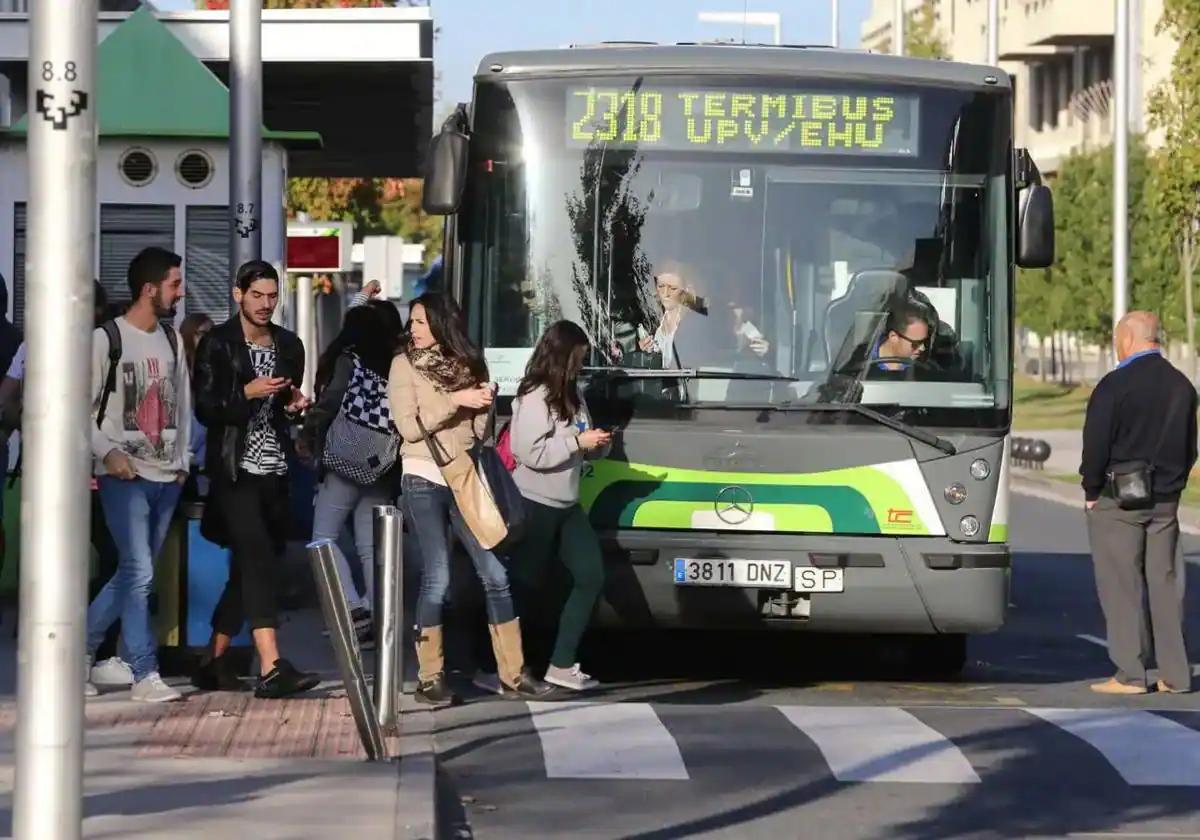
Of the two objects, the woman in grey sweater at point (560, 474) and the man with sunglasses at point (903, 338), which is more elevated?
the man with sunglasses at point (903, 338)

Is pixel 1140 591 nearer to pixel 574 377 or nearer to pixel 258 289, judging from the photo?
pixel 574 377

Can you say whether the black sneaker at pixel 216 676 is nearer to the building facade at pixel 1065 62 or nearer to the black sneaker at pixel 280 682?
the black sneaker at pixel 280 682

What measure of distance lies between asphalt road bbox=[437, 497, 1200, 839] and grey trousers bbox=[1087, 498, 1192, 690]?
24 centimetres

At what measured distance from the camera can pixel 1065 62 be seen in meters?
84.6

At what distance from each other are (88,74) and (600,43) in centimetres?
757

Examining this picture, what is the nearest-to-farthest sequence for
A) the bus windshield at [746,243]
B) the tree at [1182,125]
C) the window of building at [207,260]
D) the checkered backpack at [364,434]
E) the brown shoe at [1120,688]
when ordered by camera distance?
the bus windshield at [746,243] → the brown shoe at [1120,688] → the checkered backpack at [364,434] → the window of building at [207,260] → the tree at [1182,125]

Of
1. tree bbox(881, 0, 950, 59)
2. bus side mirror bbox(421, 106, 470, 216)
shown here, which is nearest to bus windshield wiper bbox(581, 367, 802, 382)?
bus side mirror bbox(421, 106, 470, 216)

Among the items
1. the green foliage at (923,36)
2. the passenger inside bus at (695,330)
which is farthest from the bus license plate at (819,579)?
the green foliage at (923,36)

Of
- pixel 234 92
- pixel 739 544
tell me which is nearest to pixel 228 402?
pixel 739 544

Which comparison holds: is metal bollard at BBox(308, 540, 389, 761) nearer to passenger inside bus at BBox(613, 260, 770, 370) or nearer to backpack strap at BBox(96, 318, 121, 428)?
backpack strap at BBox(96, 318, 121, 428)

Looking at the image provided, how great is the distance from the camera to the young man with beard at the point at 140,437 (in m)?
10.2

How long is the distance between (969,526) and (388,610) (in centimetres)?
323

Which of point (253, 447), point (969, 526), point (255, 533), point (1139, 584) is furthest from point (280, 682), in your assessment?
point (1139, 584)

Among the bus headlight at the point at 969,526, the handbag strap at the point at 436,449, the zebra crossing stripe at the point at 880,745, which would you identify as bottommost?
the zebra crossing stripe at the point at 880,745
